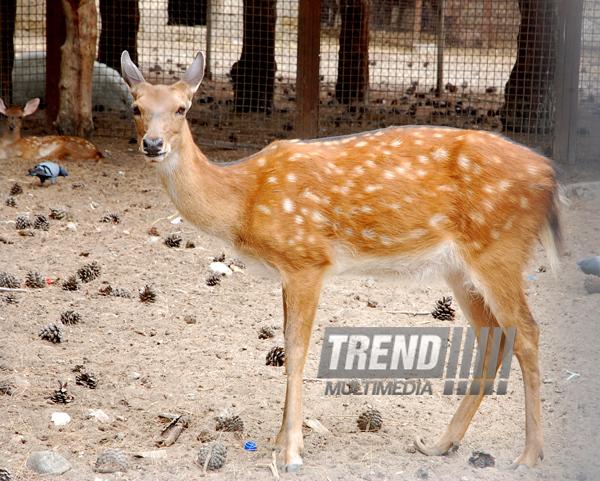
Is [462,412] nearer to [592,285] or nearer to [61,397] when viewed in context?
[61,397]

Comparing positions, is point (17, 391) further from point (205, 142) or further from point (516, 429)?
point (205, 142)

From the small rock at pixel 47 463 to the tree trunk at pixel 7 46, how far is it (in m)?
7.73

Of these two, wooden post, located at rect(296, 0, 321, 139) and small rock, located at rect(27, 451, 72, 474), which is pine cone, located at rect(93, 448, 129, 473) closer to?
small rock, located at rect(27, 451, 72, 474)

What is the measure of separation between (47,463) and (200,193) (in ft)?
4.44

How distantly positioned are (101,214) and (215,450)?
3.91 m

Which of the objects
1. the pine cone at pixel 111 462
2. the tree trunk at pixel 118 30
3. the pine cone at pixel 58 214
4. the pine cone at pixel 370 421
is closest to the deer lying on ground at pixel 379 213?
the pine cone at pixel 370 421

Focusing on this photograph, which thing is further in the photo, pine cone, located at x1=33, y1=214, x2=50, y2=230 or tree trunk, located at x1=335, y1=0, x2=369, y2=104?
tree trunk, located at x1=335, y1=0, x2=369, y2=104

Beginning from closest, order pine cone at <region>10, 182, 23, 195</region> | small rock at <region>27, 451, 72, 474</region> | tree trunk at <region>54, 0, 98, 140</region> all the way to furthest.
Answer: small rock at <region>27, 451, 72, 474</region> < pine cone at <region>10, 182, 23, 195</region> < tree trunk at <region>54, 0, 98, 140</region>

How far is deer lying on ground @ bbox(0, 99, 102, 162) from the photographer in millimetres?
8023

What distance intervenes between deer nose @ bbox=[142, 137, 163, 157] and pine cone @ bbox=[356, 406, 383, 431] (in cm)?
163

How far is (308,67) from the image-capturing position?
845 cm

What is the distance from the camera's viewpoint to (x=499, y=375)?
410cm

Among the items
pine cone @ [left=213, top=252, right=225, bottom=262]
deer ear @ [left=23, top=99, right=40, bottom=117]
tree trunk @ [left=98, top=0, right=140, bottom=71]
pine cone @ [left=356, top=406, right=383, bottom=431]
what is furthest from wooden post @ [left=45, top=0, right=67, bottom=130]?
pine cone @ [left=356, top=406, right=383, bottom=431]

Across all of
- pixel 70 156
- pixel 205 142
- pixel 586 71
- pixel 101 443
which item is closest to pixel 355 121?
pixel 205 142
